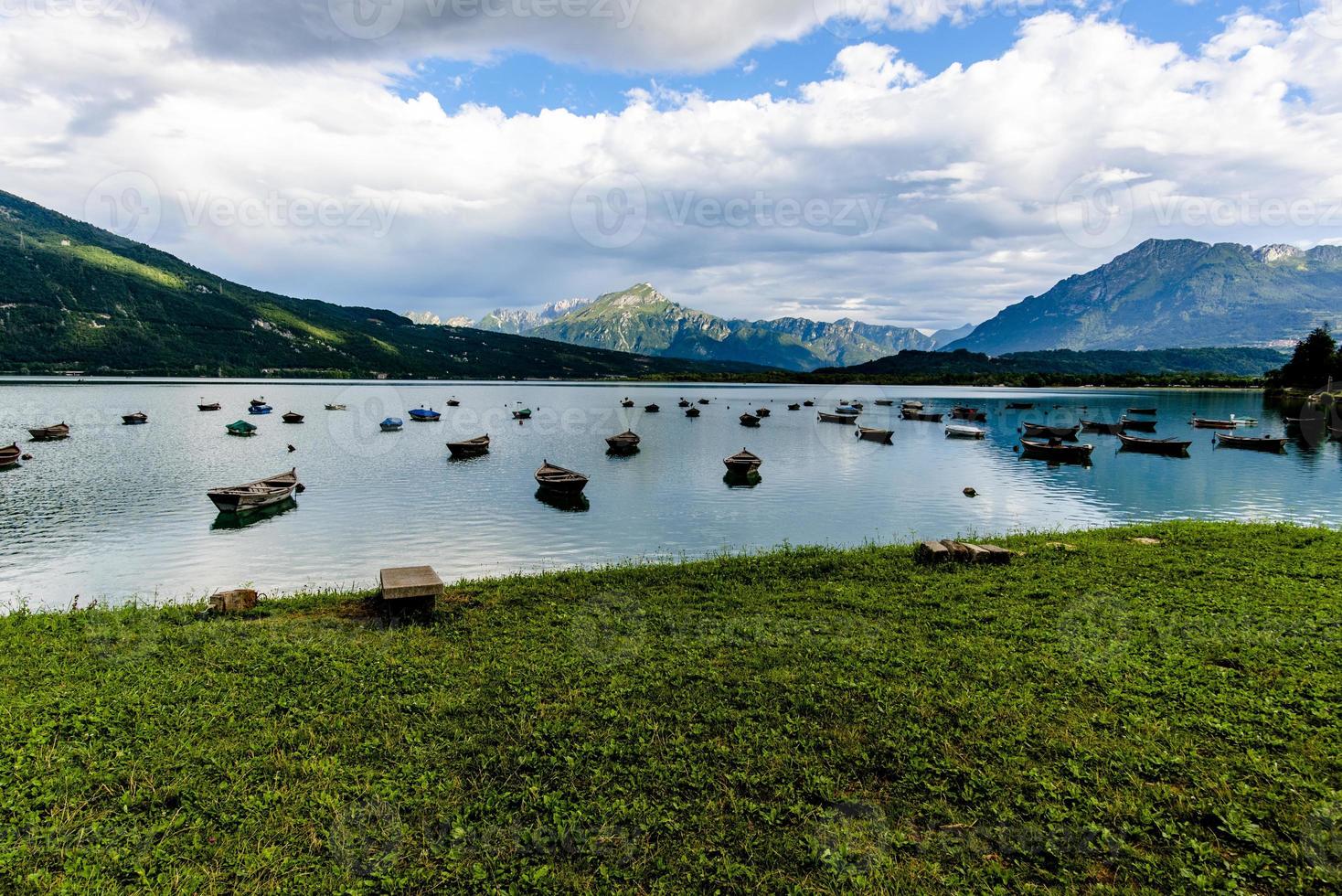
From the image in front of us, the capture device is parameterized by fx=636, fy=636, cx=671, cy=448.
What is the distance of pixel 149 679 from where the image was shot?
41.4 ft

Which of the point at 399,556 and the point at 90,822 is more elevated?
the point at 90,822

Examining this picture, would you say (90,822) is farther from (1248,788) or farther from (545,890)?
(1248,788)

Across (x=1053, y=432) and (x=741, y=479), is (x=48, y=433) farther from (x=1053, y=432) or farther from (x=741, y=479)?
(x=1053, y=432)

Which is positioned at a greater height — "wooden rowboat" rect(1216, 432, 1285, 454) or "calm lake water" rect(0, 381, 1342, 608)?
"wooden rowboat" rect(1216, 432, 1285, 454)

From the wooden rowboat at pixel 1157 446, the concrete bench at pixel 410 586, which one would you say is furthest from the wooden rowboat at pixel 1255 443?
the concrete bench at pixel 410 586

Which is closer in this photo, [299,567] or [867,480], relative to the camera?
[299,567]

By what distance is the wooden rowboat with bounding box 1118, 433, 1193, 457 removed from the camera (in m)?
77.4

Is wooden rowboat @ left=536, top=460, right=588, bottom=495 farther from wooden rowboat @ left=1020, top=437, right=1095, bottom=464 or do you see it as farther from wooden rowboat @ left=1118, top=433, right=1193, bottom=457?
wooden rowboat @ left=1118, top=433, right=1193, bottom=457

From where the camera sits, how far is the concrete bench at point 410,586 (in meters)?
16.5

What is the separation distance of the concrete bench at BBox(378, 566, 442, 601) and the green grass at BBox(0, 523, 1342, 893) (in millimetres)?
823

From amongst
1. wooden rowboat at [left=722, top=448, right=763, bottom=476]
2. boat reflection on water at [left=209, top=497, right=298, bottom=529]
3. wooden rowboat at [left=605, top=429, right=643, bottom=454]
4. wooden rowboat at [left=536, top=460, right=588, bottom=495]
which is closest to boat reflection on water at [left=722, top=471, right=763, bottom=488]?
wooden rowboat at [left=722, top=448, right=763, bottom=476]

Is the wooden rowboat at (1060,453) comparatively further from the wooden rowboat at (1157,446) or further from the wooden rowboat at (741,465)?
the wooden rowboat at (741,465)

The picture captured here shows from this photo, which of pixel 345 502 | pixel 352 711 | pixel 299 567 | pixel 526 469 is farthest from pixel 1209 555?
pixel 526 469

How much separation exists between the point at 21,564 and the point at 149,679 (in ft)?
88.4
